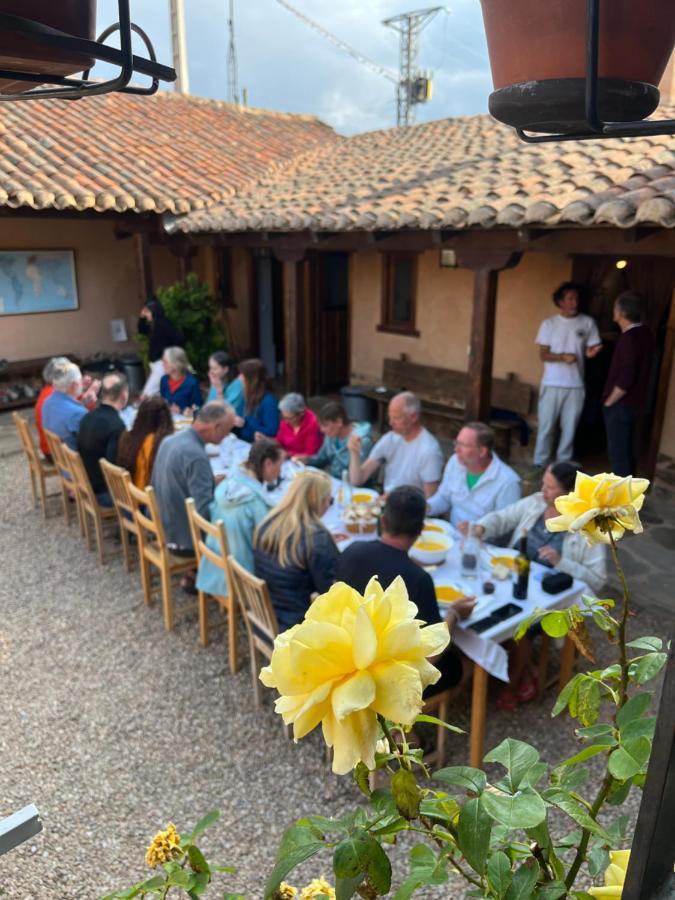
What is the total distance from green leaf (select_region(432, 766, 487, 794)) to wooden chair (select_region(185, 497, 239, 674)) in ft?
9.83

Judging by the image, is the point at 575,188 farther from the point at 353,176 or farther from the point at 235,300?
the point at 235,300

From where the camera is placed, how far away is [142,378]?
1142 cm

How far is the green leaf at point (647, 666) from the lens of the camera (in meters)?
0.89

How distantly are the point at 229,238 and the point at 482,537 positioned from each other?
6958 millimetres

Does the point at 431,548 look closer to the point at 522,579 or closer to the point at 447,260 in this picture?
the point at 522,579

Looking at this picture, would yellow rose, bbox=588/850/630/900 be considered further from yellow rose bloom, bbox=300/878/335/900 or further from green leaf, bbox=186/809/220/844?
green leaf, bbox=186/809/220/844

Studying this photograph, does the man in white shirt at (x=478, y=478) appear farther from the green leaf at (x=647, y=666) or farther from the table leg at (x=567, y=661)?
the green leaf at (x=647, y=666)

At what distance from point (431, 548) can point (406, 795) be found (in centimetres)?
308

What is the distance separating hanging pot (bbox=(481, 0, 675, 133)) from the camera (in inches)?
40.1

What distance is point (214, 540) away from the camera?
4184 mm

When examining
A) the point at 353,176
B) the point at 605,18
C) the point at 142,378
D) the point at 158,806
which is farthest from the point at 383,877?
the point at 142,378

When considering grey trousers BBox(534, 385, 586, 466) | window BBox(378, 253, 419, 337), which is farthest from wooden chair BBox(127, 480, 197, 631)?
window BBox(378, 253, 419, 337)

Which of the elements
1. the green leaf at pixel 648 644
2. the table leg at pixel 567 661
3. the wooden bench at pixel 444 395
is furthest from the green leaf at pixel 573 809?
the wooden bench at pixel 444 395

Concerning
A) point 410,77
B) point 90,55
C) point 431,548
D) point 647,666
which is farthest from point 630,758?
point 410,77
